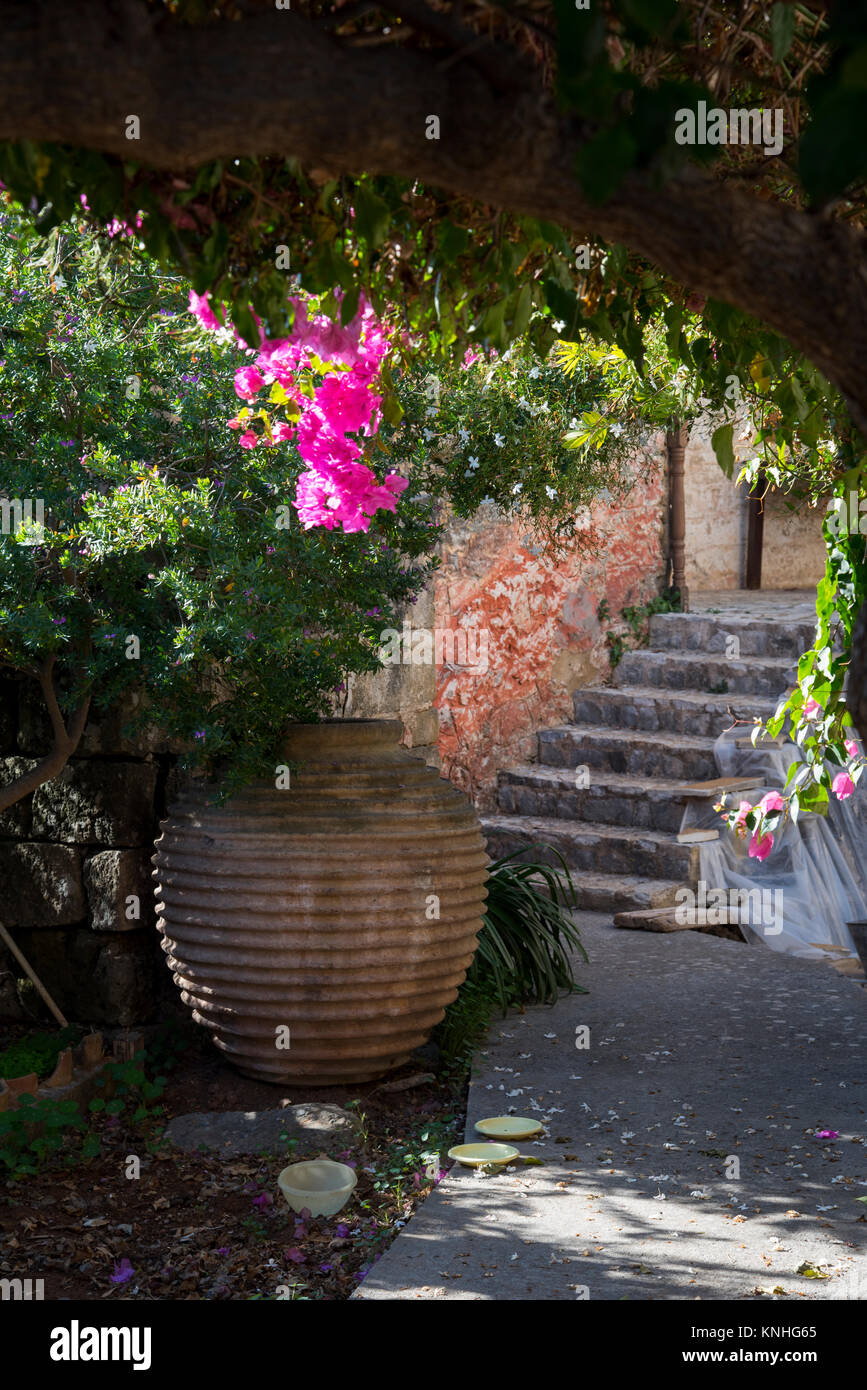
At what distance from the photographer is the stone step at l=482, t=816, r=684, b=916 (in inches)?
240

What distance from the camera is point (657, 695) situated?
25.2 ft

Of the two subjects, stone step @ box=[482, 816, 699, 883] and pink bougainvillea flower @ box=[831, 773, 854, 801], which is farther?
stone step @ box=[482, 816, 699, 883]

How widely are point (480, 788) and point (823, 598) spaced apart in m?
4.01

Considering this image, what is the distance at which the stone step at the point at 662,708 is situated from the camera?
735cm

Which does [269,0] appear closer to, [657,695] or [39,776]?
[39,776]

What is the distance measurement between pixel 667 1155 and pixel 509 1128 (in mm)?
384

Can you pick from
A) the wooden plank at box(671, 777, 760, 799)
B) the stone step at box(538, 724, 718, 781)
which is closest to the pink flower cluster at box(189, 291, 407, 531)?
the wooden plank at box(671, 777, 760, 799)

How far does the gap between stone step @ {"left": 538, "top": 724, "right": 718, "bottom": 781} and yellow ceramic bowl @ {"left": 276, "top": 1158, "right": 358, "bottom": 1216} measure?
433 cm

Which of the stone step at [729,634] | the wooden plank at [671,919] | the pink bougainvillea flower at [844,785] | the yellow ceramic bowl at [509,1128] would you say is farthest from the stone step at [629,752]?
the yellow ceramic bowl at [509,1128]

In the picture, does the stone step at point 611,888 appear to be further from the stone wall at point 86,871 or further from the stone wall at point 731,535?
the stone wall at point 731,535

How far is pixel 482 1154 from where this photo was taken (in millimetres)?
3080

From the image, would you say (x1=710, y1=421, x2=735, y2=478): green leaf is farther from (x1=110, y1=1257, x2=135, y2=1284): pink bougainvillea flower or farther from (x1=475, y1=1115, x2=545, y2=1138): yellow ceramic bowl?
(x1=110, y1=1257, x2=135, y2=1284): pink bougainvillea flower

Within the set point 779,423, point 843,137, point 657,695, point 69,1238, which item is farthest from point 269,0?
point 657,695

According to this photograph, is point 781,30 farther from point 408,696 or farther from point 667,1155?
point 408,696
